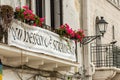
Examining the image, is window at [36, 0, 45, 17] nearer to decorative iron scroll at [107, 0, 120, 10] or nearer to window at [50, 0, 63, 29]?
window at [50, 0, 63, 29]

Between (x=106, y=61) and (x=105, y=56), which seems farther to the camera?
(x=105, y=56)

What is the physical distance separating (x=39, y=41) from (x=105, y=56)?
6.44m

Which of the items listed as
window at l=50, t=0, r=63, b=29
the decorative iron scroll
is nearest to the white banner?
window at l=50, t=0, r=63, b=29

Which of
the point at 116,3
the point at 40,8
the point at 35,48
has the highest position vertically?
Answer: the point at 116,3

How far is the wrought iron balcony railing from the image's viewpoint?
18.3 meters

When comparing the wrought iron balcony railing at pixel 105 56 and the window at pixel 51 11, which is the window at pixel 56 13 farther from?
the wrought iron balcony railing at pixel 105 56

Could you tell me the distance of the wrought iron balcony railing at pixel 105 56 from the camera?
18.3 metres

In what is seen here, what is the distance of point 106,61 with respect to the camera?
735 inches

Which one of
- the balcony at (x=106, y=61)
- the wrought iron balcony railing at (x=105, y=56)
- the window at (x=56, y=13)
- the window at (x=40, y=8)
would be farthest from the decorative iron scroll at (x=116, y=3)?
the window at (x=40, y=8)

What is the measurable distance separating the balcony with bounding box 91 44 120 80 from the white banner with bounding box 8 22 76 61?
2820mm

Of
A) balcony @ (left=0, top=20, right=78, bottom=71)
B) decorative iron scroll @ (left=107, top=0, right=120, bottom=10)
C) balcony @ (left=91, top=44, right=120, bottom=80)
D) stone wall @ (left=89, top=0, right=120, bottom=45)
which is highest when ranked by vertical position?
decorative iron scroll @ (left=107, top=0, right=120, bottom=10)

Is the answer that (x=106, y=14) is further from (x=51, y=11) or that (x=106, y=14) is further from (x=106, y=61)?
(x=51, y=11)

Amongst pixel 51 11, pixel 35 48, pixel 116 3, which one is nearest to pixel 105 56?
pixel 116 3

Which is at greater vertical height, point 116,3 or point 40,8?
point 116,3
